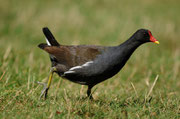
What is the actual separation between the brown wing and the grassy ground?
0.36 m

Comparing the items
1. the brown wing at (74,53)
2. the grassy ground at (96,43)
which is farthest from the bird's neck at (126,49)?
the grassy ground at (96,43)

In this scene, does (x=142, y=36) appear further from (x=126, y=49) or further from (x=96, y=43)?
(x=96, y=43)

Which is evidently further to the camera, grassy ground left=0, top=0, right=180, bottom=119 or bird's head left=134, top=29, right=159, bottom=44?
bird's head left=134, top=29, right=159, bottom=44

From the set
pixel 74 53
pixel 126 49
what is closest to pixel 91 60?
pixel 74 53

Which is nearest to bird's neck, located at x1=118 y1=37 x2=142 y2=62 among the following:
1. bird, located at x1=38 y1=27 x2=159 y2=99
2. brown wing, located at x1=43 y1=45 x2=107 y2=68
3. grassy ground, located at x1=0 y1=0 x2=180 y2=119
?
bird, located at x1=38 y1=27 x2=159 y2=99

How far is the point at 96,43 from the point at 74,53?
11.8 ft

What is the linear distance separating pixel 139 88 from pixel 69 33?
3.96 metres

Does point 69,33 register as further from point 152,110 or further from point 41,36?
point 152,110

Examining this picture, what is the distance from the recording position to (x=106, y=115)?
3.42 metres

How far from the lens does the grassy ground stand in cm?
356

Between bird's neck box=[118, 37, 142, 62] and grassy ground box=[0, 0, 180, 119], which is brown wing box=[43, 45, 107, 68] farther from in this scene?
grassy ground box=[0, 0, 180, 119]

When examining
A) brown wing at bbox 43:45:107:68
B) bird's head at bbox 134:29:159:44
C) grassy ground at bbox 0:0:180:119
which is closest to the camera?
grassy ground at bbox 0:0:180:119

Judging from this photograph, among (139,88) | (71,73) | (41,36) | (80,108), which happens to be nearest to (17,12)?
(41,36)

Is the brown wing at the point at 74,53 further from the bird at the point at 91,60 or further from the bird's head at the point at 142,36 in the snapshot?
the bird's head at the point at 142,36
